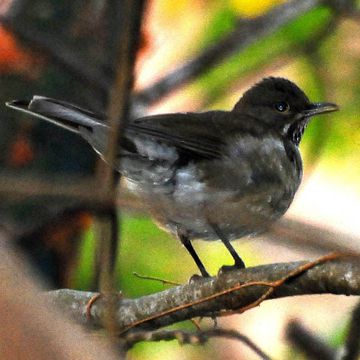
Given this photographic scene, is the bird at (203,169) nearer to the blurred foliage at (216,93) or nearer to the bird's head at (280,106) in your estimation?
the bird's head at (280,106)

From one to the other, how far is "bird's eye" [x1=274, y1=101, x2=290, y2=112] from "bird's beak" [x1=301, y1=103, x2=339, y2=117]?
0.14 meters

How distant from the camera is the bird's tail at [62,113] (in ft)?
11.5

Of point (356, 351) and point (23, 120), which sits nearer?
point (356, 351)

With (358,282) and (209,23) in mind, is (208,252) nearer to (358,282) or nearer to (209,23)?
(209,23)

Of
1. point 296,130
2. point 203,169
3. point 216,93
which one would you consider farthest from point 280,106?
point 203,169

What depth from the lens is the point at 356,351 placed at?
9.71ft

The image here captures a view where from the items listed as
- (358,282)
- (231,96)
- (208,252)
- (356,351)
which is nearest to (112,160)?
(358,282)

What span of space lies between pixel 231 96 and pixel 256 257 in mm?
1368

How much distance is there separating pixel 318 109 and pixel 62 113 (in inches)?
83.9

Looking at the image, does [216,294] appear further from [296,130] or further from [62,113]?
[296,130]

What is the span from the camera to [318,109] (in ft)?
17.7

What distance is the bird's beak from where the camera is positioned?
5214 millimetres

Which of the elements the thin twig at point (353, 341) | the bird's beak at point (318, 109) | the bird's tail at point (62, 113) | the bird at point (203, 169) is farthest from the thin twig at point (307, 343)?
the bird's beak at point (318, 109)

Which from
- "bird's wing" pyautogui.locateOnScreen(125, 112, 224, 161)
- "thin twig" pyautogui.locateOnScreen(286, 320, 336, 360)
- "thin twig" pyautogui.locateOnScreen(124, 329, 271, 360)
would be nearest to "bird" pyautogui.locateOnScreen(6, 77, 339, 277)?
"bird's wing" pyautogui.locateOnScreen(125, 112, 224, 161)
